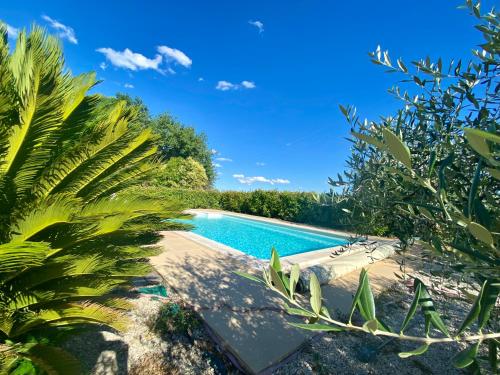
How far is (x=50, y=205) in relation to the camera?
1861mm

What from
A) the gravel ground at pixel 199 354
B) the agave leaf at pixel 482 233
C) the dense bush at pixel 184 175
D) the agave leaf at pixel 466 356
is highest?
the dense bush at pixel 184 175

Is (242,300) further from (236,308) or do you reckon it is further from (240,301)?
(236,308)

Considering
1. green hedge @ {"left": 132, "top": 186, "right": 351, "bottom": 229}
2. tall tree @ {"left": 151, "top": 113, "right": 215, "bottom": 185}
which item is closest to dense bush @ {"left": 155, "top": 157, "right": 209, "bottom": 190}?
tall tree @ {"left": 151, "top": 113, "right": 215, "bottom": 185}

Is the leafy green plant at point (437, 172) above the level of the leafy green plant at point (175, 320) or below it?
above

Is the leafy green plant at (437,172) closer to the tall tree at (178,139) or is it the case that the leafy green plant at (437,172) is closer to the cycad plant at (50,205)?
the cycad plant at (50,205)

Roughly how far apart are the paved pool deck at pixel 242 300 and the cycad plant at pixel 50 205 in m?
1.57

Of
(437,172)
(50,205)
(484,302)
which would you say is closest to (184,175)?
(50,205)

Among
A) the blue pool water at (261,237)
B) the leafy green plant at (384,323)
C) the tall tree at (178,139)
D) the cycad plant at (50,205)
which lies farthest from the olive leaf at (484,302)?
the tall tree at (178,139)

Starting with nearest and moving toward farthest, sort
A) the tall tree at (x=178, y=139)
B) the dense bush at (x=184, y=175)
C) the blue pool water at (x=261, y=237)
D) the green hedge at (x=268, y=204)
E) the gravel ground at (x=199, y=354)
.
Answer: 1. the gravel ground at (x=199, y=354)
2. the blue pool water at (x=261, y=237)
3. the green hedge at (x=268, y=204)
4. the dense bush at (x=184, y=175)
5. the tall tree at (x=178, y=139)

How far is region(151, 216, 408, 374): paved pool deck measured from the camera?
3113 mm

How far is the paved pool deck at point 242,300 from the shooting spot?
3.11 meters

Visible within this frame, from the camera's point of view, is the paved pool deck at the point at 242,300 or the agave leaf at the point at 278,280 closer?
the agave leaf at the point at 278,280

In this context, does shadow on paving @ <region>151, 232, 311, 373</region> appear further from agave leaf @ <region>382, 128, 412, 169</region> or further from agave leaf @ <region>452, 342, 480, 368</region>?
agave leaf @ <region>382, 128, 412, 169</region>

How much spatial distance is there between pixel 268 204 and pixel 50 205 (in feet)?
56.9
